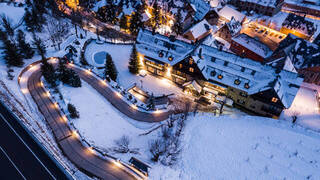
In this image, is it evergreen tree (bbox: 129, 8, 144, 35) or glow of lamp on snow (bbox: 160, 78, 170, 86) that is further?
evergreen tree (bbox: 129, 8, 144, 35)

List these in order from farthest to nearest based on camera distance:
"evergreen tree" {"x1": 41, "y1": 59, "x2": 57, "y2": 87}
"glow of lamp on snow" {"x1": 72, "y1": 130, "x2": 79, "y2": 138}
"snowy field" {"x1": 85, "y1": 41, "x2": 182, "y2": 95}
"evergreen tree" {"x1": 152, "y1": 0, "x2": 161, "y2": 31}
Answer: "evergreen tree" {"x1": 152, "y1": 0, "x2": 161, "y2": 31}
"snowy field" {"x1": 85, "y1": 41, "x2": 182, "y2": 95}
"evergreen tree" {"x1": 41, "y1": 59, "x2": 57, "y2": 87}
"glow of lamp on snow" {"x1": 72, "y1": 130, "x2": 79, "y2": 138}

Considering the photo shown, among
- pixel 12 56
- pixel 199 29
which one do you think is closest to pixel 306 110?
pixel 199 29

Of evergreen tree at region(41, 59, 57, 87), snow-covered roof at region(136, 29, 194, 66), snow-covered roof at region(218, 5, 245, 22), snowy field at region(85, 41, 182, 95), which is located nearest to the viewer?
evergreen tree at region(41, 59, 57, 87)

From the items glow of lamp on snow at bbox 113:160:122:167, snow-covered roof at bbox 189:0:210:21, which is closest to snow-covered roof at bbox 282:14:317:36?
snow-covered roof at bbox 189:0:210:21

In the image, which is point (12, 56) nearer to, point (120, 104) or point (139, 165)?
point (120, 104)

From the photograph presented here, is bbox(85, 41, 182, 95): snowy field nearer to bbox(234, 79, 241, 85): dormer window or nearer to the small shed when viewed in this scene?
bbox(234, 79, 241, 85): dormer window

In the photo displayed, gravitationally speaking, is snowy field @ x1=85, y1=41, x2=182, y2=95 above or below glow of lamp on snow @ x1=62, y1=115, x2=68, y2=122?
above

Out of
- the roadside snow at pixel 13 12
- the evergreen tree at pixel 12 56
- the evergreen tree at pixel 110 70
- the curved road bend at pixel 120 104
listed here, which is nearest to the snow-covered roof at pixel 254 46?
the curved road bend at pixel 120 104

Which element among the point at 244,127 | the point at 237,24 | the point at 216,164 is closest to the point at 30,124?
the point at 216,164
